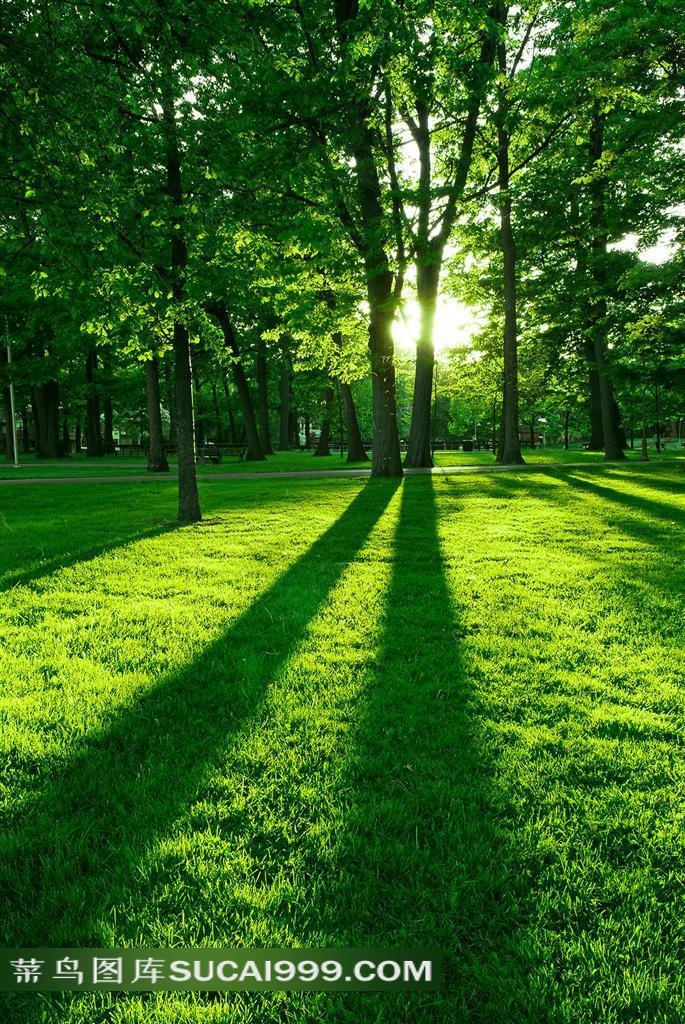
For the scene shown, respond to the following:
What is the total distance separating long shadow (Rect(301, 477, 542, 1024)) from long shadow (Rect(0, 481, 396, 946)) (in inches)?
32.9

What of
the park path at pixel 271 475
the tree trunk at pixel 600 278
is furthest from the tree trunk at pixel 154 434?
the tree trunk at pixel 600 278

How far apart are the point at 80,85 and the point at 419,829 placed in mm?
8243

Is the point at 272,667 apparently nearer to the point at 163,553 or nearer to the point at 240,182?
the point at 163,553

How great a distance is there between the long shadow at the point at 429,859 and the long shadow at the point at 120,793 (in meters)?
0.84

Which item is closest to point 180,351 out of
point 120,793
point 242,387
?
point 120,793

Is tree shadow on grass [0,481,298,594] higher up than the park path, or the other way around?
the park path

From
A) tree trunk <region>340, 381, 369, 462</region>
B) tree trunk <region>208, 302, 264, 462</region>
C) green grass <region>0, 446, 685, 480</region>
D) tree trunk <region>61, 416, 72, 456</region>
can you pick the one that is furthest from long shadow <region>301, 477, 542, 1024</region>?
tree trunk <region>61, 416, 72, 456</region>

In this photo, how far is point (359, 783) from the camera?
2859 millimetres

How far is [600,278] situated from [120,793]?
932 inches

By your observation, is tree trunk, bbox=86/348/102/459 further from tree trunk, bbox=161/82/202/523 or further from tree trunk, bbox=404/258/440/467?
tree trunk, bbox=161/82/202/523

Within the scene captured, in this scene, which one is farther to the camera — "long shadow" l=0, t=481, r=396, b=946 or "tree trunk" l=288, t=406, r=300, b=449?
"tree trunk" l=288, t=406, r=300, b=449

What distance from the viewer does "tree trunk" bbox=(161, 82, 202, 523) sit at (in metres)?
9.20

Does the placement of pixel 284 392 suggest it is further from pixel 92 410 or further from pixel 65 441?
pixel 65 441

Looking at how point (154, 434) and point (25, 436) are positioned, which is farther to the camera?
point (25, 436)
